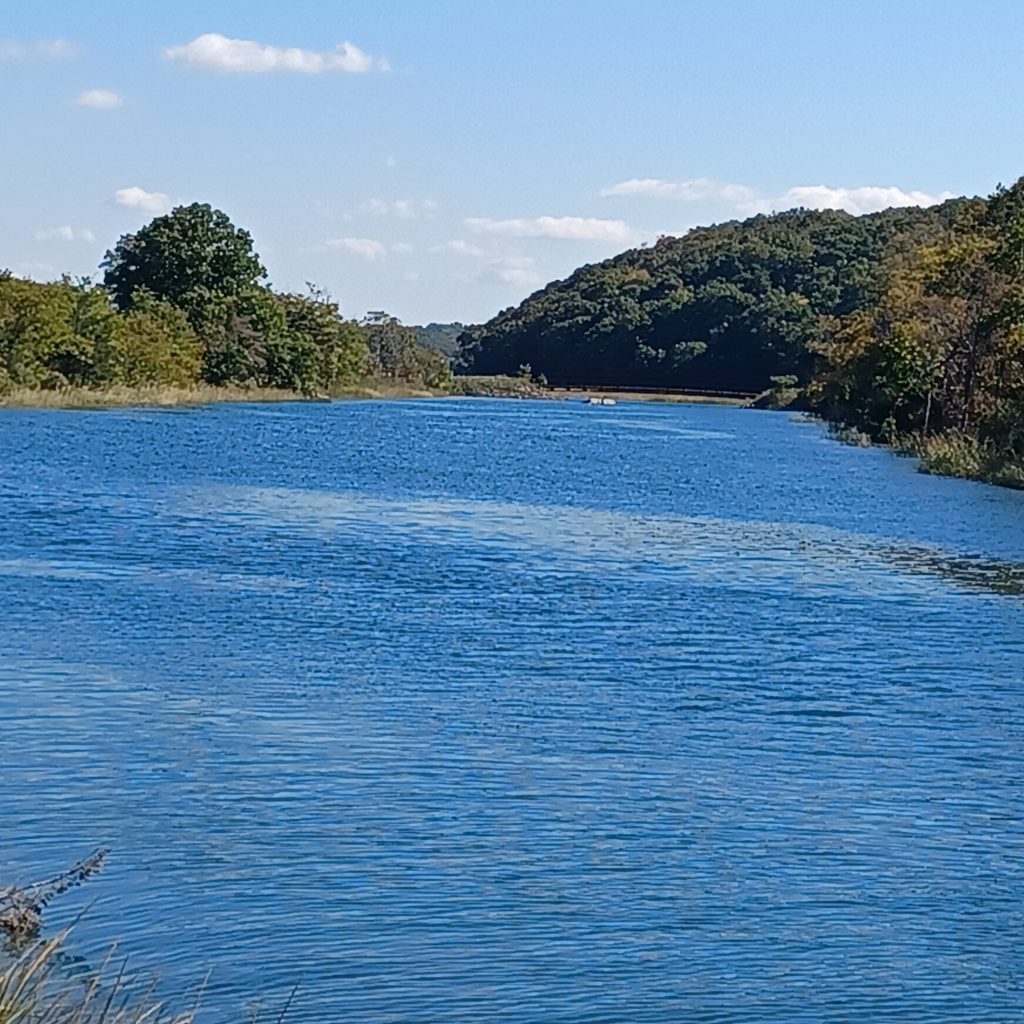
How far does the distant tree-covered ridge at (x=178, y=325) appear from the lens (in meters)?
80.2

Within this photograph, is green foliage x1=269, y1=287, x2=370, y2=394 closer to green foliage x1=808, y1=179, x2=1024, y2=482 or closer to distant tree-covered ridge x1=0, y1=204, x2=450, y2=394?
distant tree-covered ridge x1=0, y1=204, x2=450, y2=394

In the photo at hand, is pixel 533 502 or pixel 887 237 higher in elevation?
pixel 887 237

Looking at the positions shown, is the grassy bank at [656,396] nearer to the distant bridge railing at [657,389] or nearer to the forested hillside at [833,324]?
the distant bridge railing at [657,389]

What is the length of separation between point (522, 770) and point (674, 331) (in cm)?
15617

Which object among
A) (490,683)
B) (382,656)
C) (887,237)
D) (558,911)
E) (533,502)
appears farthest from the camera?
(887,237)

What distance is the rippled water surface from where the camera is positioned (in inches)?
364

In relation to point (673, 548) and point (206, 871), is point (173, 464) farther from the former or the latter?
point (206, 871)

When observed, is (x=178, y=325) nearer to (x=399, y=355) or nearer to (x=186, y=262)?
(x=186, y=262)

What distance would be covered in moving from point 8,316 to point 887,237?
303 ft

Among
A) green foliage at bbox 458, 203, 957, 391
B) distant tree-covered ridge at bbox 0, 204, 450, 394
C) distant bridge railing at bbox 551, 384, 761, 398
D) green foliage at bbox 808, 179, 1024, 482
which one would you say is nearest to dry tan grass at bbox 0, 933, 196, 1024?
green foliage at bbox 808, 179, 1024, 482

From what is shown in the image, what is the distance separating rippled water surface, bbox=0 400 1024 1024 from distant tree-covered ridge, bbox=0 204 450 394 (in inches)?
2067

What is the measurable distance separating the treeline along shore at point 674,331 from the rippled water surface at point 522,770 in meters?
26.3

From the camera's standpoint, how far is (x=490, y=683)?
53.8 feet

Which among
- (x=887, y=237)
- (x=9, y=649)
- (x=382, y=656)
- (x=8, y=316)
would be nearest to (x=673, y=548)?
(x=382, y=656)
